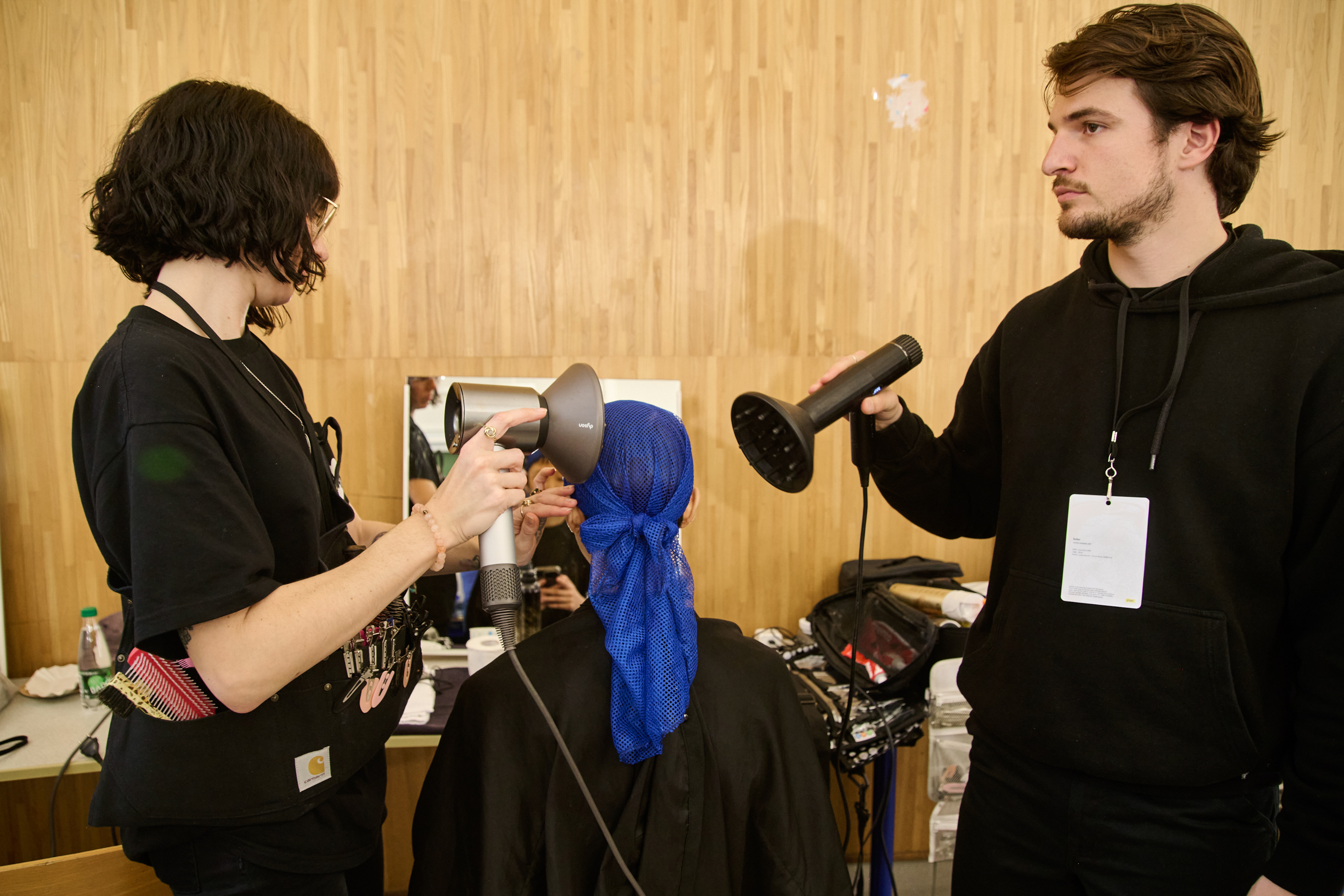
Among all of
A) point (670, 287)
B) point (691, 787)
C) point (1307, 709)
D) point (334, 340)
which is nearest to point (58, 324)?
point (334, 340)

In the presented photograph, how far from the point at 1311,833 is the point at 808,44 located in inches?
87.7

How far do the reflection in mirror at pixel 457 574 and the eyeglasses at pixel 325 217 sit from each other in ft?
3.55

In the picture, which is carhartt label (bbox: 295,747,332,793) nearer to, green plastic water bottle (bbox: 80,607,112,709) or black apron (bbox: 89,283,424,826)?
black apron (bbox: 89,283,424,826)

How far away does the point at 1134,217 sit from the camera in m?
1.12

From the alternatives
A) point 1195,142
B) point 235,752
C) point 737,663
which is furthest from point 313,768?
point 1195,142

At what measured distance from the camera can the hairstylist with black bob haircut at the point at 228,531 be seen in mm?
813

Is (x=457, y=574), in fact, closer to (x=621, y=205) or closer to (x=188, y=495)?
(x=621, y=205)

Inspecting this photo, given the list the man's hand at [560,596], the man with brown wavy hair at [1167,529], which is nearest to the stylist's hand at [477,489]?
the man with brown wavy hair at [1167,529]

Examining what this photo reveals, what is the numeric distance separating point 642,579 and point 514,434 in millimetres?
291

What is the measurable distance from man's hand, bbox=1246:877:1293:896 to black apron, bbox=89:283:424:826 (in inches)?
45.6

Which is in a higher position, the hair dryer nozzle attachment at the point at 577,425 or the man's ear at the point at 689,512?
the hair dryer nozzle attachment at the point at 577,425

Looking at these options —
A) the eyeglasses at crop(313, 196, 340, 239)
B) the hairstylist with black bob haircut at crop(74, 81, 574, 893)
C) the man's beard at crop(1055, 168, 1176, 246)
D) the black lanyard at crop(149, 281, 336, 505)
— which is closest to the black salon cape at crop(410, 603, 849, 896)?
the hairstylist with black bob haircut at crop(74, 81, 574, 893)

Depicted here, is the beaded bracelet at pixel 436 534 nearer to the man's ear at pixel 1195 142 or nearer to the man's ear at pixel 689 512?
the man's ear at pixel 689 512

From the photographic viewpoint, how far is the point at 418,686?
1.96 metres
